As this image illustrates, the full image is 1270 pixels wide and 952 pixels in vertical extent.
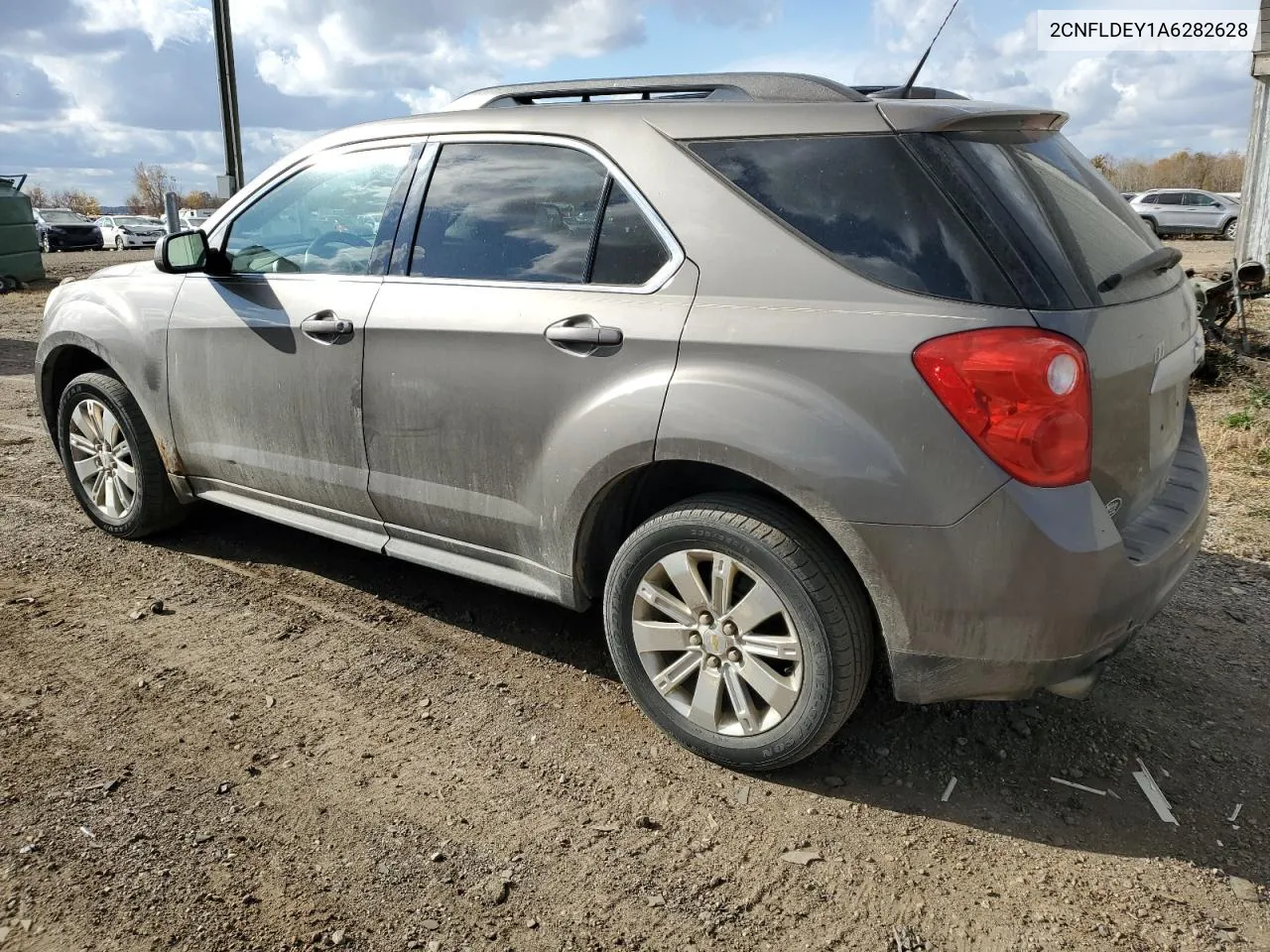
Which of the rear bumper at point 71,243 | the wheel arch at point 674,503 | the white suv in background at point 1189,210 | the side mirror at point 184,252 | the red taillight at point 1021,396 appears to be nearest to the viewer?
the red taillight at point 1021,396

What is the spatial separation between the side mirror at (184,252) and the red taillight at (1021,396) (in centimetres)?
294

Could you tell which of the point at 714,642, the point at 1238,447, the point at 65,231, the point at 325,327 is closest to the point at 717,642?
the point at 714,642

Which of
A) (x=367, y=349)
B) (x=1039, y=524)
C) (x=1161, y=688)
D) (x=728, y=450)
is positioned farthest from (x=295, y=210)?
(x=1161, y=688)

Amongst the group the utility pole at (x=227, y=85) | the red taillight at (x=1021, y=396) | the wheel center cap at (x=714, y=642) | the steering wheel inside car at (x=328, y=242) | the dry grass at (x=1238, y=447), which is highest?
the utility pole at (x=227, y=85)

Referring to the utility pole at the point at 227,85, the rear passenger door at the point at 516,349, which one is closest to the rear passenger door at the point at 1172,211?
the utility pole at the point at 227,85

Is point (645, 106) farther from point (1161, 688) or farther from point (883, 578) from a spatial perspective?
point (1161, 688)

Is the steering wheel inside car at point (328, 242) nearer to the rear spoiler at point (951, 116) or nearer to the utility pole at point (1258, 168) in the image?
the rear spoiler at point (951, 116)

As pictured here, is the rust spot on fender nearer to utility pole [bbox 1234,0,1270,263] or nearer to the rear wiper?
the rear wiper

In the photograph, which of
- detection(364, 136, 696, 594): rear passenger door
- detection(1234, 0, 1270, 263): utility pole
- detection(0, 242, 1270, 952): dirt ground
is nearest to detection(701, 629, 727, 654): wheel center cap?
detection(0, 242, 1270, 952): dirt ground

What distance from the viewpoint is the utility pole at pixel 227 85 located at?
1267 cm

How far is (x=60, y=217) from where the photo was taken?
3256 cm

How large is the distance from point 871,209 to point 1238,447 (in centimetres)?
451

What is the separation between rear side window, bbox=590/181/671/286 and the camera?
2871 millimetres

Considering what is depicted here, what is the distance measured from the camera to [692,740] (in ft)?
9.63
